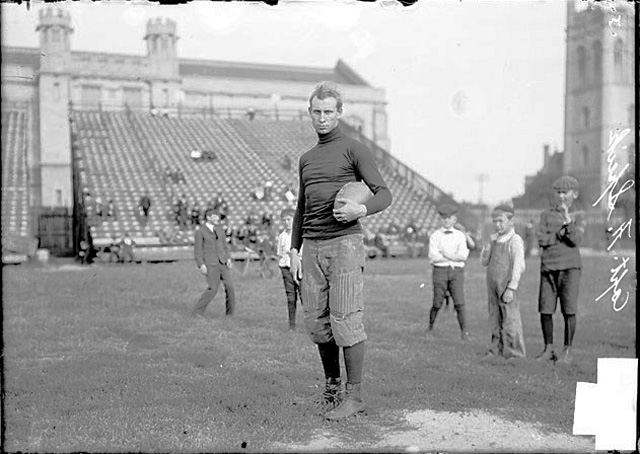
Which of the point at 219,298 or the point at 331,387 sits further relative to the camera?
the point at 219,298

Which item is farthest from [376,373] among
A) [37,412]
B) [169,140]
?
[169,140]

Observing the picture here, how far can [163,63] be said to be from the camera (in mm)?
8961

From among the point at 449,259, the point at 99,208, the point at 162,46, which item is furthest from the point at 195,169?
the point at 449,259

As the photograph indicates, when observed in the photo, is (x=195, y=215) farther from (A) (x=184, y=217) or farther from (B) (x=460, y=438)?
(B) (x=460, y=438)

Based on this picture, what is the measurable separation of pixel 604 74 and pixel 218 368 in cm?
615

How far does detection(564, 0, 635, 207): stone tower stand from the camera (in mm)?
4820

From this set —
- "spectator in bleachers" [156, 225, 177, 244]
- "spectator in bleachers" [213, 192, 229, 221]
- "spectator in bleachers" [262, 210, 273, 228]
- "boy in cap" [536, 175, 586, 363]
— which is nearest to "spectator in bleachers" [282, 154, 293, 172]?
"spectator in bleachers" [262, 210, 273, 228]

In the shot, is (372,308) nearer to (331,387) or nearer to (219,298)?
(219,298)

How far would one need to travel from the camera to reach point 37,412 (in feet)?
14.5

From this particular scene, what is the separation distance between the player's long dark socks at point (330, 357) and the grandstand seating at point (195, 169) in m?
4.75

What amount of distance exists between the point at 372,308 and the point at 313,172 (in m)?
5.00

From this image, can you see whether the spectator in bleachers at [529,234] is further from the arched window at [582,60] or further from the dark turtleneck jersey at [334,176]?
the dark turtleneck jersey at [334,176]

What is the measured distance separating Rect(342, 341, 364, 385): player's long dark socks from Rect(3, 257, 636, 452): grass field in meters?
0.27

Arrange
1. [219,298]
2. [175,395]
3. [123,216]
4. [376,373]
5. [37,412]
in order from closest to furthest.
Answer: [37,412], [175,395], [376,373], [219,298], [123,216]
